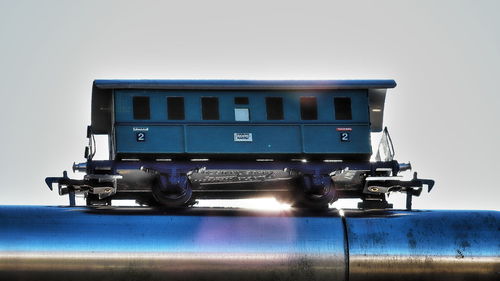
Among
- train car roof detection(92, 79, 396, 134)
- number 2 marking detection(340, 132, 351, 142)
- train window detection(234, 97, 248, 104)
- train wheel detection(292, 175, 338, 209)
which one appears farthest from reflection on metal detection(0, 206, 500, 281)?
train window detection(234, 97, 248, 104)

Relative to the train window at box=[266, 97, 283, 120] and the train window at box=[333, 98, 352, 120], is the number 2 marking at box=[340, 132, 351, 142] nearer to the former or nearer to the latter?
the train window at box=[333, 98, 352, 120]

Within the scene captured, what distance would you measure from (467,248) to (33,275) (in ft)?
26.0

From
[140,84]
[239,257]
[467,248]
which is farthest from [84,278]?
[140,84]

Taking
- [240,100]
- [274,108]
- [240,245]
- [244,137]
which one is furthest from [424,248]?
[240,100]

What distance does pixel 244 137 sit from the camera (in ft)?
64.3

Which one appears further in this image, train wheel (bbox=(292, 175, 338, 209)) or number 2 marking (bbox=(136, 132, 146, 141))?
number 2 marking (bbox=(136, 132, 146, 141))

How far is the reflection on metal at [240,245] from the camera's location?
12.1 m

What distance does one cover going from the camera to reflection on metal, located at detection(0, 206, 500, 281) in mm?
12062

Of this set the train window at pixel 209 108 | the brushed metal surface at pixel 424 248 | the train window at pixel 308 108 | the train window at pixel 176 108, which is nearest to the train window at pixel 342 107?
the train window at pixel 308 108

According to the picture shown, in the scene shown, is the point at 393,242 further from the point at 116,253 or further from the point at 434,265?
the point at 116,253

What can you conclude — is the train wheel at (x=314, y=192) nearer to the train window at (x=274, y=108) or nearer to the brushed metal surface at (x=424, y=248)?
the train window at (x=274, y=108)

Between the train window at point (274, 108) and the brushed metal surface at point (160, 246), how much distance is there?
7.25 metres

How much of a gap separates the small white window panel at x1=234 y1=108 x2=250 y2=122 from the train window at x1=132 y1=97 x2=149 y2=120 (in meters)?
2.58

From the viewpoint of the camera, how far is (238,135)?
771 inches
